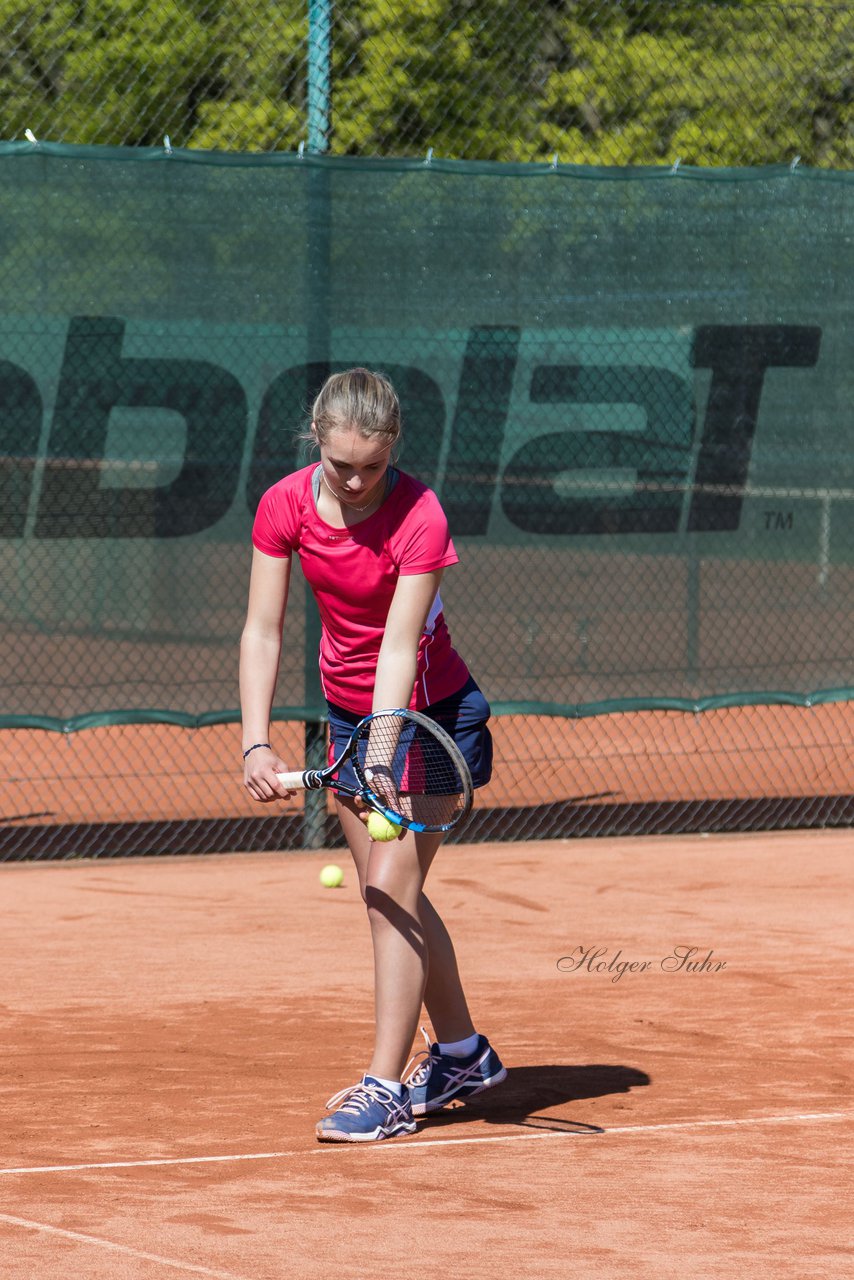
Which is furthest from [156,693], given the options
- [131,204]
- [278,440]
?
[131,204]

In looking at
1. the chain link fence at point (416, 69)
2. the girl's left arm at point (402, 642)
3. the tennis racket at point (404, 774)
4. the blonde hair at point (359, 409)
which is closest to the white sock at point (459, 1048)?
the tennis racket at point (404, 774)

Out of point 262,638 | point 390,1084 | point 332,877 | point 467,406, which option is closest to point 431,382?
point 467,406

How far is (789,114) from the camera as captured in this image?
9.86 metres

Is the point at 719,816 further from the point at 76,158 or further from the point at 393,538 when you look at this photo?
the point at 393,538

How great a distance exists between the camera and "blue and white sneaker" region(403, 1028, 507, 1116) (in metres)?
4.18

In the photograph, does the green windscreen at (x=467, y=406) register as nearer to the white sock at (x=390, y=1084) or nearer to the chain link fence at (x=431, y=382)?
the chain link fence at (x=431, y=382)

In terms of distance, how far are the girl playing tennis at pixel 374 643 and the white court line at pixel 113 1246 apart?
2.36 feet

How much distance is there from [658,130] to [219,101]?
3.25 meters

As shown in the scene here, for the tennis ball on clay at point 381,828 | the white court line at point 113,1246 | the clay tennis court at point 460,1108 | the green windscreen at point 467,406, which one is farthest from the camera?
the green windscreen at point 467,406

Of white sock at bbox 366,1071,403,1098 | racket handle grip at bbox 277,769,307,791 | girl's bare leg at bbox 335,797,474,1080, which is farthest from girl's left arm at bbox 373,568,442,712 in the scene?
white sock at bbox 366,1071,403,1098

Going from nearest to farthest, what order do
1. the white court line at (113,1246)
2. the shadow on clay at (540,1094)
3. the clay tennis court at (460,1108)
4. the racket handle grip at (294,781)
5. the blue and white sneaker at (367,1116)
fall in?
1. the white court line at (113,1246)
2. the clay tennis court at (460,1108)
3. the racket handle grip at (294,781)
4. the blue and white sneaker at (367,1116)
5. the shadow on clay at (540,1094)

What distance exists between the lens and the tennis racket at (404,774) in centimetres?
369

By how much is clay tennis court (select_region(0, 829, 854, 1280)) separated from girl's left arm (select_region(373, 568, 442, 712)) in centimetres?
95

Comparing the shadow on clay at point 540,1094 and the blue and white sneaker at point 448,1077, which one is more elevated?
the blue and white sneaker at point 448,1077
